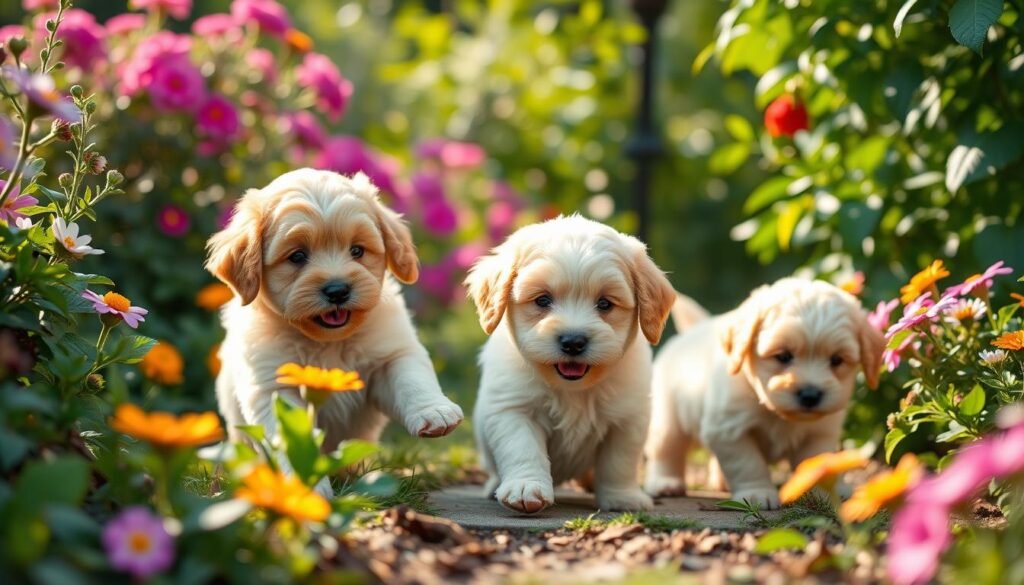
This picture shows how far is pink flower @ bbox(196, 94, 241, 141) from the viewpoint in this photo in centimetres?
675

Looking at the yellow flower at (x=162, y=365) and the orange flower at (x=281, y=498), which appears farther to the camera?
the yellow flower at (x=162, y=365)

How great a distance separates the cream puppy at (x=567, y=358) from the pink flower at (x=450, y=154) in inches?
193

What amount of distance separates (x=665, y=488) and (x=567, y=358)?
123 cm

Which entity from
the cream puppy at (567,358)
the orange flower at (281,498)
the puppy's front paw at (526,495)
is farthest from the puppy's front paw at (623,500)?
the orange flower at (281,498)

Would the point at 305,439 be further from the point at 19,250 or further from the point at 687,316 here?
the point at 687,316

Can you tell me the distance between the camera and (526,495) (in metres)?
4.20

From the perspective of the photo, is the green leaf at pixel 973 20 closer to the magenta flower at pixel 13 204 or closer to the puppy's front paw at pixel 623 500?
the puppy's front paw at pixel 623 500

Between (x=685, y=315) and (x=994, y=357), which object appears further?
(x=685, y=315)

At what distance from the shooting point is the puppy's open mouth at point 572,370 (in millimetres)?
4348

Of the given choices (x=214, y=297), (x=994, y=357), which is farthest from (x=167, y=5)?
(x=994, y=357)

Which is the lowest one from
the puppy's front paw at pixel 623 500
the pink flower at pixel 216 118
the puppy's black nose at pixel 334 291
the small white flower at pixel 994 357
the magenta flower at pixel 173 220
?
the magenta flower at pixel 173 220

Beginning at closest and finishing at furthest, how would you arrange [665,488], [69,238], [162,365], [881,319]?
[69,238] < [881,319] < [665,488] < [162,365]

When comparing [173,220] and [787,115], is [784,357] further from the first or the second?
[173,220]

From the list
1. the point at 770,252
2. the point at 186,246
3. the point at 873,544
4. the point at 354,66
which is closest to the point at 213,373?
the point at 186,246
